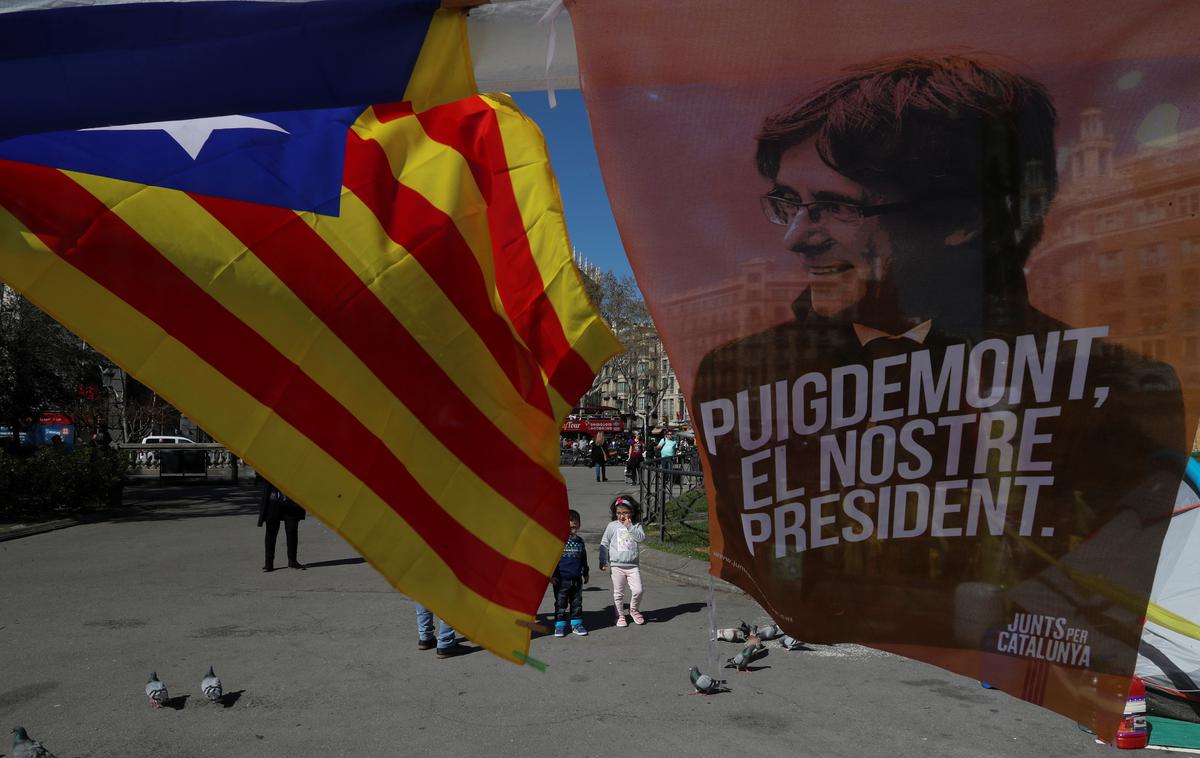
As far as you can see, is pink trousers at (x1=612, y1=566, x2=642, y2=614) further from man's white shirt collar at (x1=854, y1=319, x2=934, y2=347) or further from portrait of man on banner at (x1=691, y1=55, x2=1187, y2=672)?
man's white shirt collar at (x1=854, y1=319, x2=934, y2=347)

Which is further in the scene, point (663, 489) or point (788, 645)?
point (663, 489)

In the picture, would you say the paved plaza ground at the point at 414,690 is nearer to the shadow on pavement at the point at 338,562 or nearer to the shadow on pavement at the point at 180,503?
the shadow on pavement at the point at 338,562

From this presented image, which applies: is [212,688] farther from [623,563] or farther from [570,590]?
[623,563]

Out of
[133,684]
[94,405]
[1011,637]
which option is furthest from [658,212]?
[94,405]

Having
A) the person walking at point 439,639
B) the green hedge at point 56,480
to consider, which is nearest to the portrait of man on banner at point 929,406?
the person walking at point 439,639

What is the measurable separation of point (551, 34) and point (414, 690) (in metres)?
7.22

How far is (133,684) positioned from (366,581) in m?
5.35

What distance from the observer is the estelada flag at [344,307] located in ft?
6.07

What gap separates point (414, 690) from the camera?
8.08 meters

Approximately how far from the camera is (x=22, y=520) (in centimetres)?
2019

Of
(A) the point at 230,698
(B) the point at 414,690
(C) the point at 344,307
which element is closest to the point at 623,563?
(B) the point at 414,690

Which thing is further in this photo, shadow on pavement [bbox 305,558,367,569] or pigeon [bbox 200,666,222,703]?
shadow on pavement [bbox 305,558,367,569]

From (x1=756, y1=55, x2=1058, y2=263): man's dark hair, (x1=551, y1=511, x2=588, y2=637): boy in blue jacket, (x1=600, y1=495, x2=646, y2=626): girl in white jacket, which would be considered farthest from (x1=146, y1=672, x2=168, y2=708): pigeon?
(x1=756, y1=55, x2=1058, y2=263): man's dark hair

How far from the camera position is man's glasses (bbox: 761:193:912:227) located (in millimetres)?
1512
